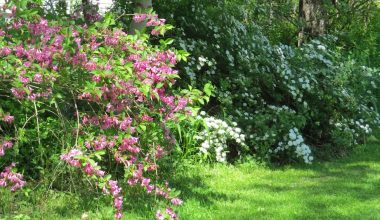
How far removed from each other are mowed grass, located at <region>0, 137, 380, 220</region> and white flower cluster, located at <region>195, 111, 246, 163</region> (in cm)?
19

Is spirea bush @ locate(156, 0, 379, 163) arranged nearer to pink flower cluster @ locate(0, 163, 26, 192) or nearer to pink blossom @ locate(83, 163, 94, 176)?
pink flower cluster @ locate(0, 163, 26, 192)

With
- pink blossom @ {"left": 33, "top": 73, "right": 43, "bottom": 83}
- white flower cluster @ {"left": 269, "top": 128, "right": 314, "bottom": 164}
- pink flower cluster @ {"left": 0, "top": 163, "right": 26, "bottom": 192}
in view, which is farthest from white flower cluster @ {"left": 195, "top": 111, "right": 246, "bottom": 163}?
pink blossom @ {"left": 33, "top": 73, "right": 43, "bottom": 83}

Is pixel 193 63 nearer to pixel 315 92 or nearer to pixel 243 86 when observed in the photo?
pixel 243 86

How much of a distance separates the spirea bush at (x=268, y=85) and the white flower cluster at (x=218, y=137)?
336 millimetres

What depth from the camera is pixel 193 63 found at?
7473 millimetres

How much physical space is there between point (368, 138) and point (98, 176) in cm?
610

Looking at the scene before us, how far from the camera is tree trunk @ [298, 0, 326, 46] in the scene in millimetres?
10484

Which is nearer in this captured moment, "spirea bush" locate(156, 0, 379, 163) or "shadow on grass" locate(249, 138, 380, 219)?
"shadow on grass" locate(249, 138, 380, 219)

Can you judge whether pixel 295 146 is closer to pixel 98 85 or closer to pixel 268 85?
pixel 268 85

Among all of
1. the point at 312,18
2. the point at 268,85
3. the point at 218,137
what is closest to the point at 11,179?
the point at 218,137

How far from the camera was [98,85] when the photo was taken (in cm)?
424

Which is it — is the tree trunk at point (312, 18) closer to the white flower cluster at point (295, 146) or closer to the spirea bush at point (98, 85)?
the white flower cluster at point (295, 146)

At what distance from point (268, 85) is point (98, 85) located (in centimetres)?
396

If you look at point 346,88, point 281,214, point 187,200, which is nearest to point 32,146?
point 187,200
